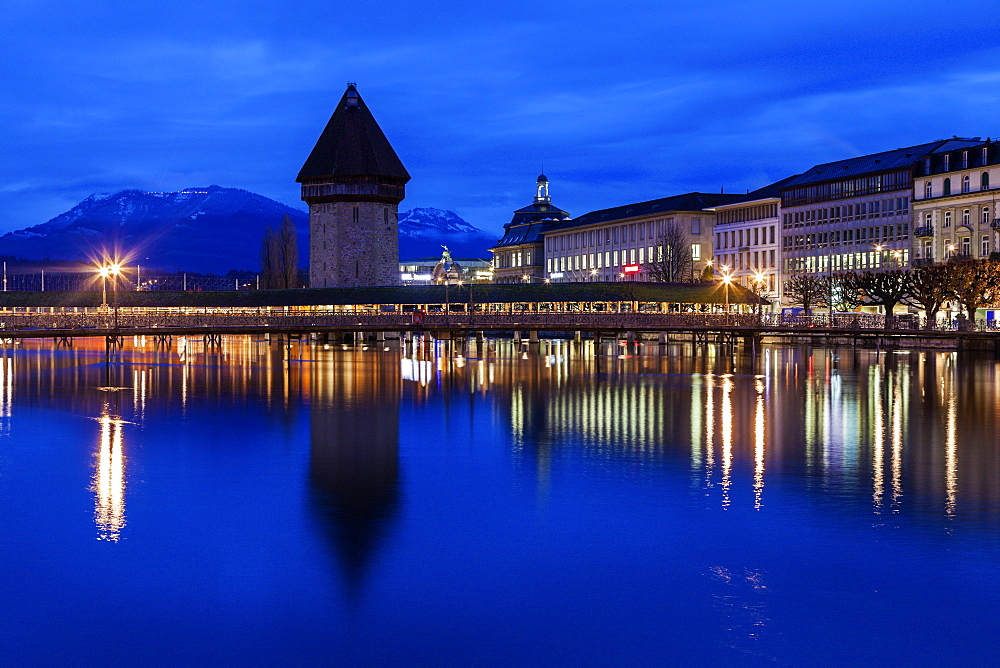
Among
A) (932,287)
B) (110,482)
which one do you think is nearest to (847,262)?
(932,287)

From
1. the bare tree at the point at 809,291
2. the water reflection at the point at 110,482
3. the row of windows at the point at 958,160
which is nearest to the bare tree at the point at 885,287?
the bare tree at the point at 809,291

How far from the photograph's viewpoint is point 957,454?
3284 cm

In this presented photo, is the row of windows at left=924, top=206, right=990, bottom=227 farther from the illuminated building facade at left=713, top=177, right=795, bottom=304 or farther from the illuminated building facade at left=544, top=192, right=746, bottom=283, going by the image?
the illuminated building facade at left=544, top=192, right=746, bottom=283

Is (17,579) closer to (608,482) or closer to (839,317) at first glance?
(608,482)

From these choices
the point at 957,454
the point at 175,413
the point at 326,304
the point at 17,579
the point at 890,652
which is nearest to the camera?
the point at 890,652

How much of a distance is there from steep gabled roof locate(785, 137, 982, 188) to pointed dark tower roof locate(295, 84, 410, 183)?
119 feet

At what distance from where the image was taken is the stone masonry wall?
106 meters

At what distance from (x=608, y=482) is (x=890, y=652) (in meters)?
12.5

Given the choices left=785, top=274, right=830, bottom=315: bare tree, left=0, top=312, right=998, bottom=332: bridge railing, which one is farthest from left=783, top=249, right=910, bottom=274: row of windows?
left=0, top=312, right=998, bottom=332: bridge railing

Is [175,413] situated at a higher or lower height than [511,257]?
lower

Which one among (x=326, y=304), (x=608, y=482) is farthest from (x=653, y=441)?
(x=326, y=304)

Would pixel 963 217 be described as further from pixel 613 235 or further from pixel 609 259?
pixel 609 259

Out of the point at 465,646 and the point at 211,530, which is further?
the point at 211,530

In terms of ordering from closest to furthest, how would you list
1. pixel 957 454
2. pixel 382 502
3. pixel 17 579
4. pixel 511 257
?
pixel 17 579
pixel 382 502
pixel 957 454
pixel 511 257
